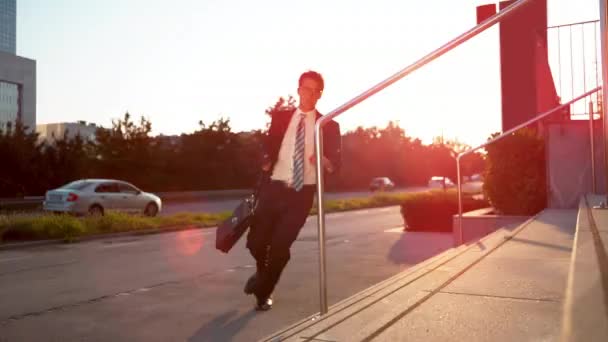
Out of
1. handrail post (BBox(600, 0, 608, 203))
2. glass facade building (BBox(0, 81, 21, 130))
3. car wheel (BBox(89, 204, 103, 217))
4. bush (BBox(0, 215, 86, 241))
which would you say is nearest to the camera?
handrail post (BBox(600, 0, 608, 203))

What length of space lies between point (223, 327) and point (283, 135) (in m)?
1.58

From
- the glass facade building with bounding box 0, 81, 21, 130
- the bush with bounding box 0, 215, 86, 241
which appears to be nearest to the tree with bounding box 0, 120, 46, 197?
the bush with bounding box 0, 215, 86, 241

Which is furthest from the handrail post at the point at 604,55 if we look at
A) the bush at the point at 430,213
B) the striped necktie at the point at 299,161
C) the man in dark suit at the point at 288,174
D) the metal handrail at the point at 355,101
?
the bush at the point at 430,213

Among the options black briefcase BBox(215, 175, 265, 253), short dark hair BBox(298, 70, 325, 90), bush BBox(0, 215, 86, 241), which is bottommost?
bush BBox(0, 215, 86, 241)

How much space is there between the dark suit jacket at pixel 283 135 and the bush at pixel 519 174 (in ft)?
22.3

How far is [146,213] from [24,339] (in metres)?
16.0

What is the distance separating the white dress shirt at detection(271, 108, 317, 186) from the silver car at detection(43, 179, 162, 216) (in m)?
13.5

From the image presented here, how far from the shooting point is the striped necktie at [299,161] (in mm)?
4141

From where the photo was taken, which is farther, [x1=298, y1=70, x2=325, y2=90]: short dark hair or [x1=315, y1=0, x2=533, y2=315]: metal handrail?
[x1=298, y1=70, x2=325, y2=90]: short dark hair

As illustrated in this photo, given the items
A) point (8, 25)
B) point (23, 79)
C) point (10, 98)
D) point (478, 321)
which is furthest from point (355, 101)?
point (8, 25)

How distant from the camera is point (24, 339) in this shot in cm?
405

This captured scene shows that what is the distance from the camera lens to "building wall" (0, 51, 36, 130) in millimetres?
49594

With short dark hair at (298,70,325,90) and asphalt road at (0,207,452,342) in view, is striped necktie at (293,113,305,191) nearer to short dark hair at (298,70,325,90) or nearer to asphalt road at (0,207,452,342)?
short dark hair at (298,70,325,90)

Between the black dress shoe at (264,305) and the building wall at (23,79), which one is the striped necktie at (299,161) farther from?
the building wall at (23,79)
